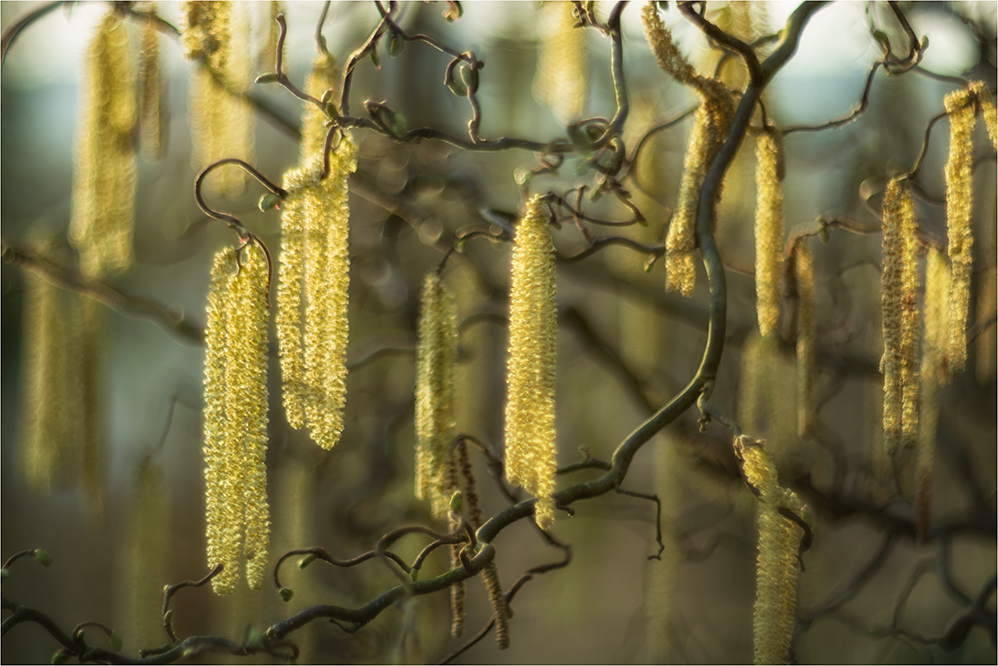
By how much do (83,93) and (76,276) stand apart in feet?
0.93

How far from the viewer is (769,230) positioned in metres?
0.70

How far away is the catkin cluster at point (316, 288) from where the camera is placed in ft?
1.83

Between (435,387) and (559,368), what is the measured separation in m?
1.40

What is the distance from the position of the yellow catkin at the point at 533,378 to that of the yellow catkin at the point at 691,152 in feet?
0.41

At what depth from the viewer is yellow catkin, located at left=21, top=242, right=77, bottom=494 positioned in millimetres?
1045

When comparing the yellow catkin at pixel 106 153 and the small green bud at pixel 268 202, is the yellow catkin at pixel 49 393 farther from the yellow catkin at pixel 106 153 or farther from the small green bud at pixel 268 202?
the small green bud at pixel 268 202

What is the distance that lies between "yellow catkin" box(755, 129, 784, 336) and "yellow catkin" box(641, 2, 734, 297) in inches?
2.6

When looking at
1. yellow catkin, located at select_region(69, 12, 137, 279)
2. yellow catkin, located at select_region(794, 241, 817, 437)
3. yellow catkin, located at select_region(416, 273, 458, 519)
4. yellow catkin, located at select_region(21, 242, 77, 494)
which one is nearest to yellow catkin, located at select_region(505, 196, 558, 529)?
yellow catkin, located at select_region(416, 273, 458, 519)

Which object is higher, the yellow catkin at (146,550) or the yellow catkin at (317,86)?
the yellow catkin at (317,86)

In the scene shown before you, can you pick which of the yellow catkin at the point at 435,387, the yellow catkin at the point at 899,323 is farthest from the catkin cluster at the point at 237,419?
the yellow catkin at the point at 899,323

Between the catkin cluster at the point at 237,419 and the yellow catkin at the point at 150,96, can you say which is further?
the yellow catkin at the point at 150,96

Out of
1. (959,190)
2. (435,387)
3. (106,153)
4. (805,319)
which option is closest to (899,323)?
(959,190)

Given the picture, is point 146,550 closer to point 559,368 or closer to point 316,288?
point 316,288

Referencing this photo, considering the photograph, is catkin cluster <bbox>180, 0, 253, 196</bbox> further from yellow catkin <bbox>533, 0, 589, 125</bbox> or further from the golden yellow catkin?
the golden yellow catkin
